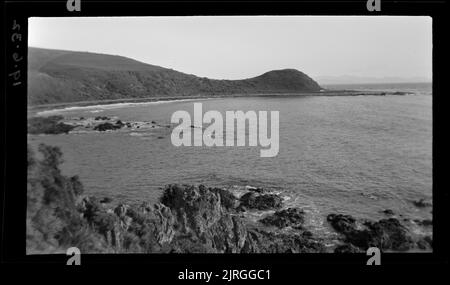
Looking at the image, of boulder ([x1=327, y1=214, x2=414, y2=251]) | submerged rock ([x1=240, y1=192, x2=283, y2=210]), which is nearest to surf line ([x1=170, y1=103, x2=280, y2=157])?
submerged rock ([x1=240, y1=192, x2=283, y2=210])

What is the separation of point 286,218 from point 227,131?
31.2 inches

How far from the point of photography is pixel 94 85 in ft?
10.5

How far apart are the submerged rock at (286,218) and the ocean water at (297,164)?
7 cm

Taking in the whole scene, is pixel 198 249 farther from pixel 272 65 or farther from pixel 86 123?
pixel 272 65

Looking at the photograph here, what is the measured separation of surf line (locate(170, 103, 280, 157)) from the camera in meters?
3.03

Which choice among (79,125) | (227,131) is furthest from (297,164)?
(79,125)

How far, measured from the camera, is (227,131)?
306cm

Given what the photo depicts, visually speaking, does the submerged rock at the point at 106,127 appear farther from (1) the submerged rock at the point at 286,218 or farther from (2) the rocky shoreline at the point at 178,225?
(1) the submerged rock at the point at 286,218

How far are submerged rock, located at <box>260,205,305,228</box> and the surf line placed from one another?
0.44 metres

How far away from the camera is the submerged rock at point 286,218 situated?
3010 millimetres
